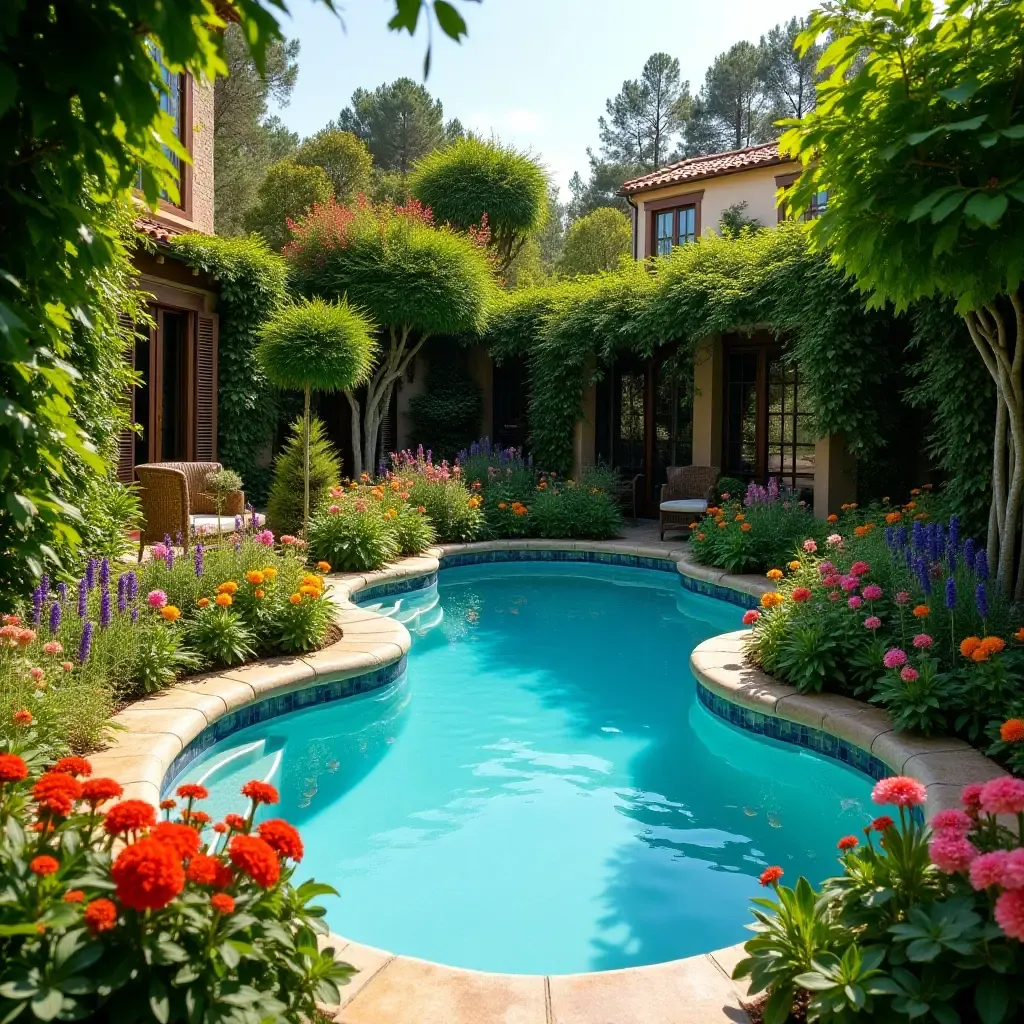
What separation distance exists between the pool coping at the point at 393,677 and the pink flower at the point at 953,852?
2.70 feet

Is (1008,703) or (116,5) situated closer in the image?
(116,5)

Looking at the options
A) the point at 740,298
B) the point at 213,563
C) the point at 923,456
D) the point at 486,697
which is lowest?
the point at 486,697

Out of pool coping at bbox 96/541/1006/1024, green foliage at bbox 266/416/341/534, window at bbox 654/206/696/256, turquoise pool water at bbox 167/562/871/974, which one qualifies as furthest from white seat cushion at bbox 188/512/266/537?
window at bbox 654/206/696/256

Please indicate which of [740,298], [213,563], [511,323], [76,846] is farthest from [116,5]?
[511,323]

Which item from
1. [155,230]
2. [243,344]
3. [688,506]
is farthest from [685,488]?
[155,230]

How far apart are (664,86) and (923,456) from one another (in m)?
25.5

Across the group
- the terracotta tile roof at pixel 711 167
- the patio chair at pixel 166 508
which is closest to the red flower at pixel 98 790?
the patio chair at pixel 166 508

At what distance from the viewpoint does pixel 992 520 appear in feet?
17.8

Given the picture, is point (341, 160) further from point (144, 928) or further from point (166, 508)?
point (144, 928)

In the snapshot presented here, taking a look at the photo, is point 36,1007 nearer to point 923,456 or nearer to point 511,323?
point 923,456

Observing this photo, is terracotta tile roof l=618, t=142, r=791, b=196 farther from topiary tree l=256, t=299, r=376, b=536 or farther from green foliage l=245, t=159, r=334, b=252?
topiary tree l=256, t=299, r=376, b=536

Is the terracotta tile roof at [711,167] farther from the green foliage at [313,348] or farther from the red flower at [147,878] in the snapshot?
the red flower at [147,878]

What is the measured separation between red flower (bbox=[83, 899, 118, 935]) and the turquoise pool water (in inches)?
72.9

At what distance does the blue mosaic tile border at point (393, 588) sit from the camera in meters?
8.70
